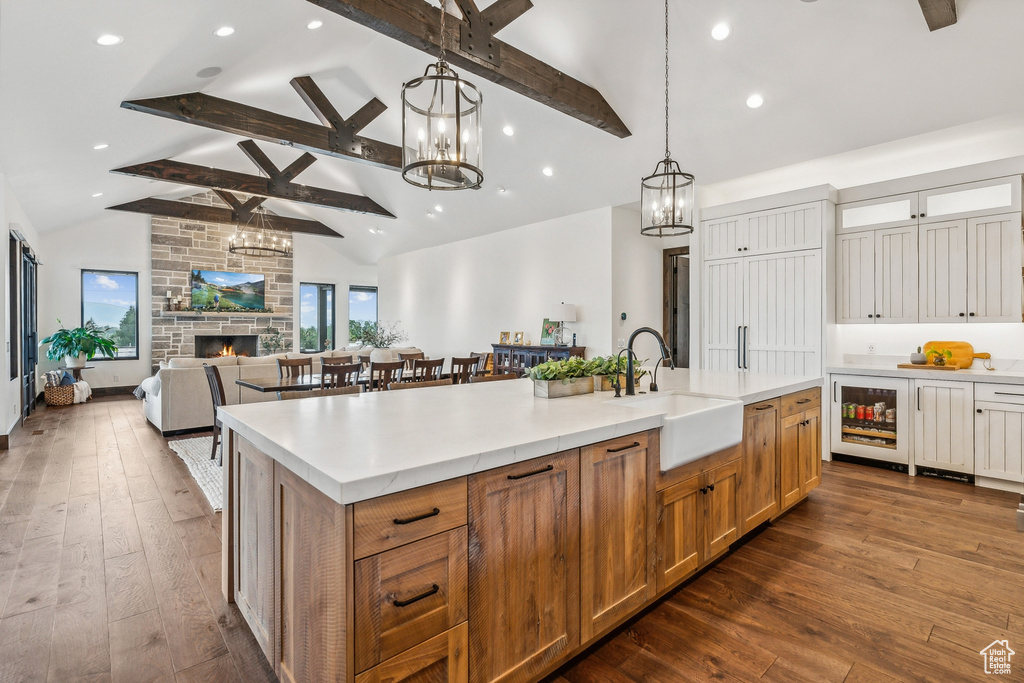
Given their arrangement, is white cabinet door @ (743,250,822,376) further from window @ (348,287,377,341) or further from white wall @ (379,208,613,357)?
window @ (348,287,377,341)

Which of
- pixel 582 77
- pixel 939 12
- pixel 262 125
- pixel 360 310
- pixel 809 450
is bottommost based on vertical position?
pixel 809 450

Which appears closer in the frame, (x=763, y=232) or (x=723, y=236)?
(x=763, y=232)

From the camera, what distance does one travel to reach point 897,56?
3.51m

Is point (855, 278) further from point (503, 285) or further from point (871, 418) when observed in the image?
point (503, 285)

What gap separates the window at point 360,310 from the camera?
12.0 m

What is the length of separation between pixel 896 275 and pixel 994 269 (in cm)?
65

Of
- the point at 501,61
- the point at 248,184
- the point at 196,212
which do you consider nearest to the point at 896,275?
the point at 501,61

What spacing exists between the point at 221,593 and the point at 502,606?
1.61m

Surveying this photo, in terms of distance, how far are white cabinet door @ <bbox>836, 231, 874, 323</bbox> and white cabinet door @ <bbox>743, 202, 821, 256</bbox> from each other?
33 cm

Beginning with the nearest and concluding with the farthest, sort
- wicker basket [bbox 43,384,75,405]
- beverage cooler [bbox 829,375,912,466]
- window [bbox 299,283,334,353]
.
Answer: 1. beverage cooler [bbox 829,375,912,466]
2. wicker basket [bbox 43,384,75,405]
3. window [bbox 299,283,334,353]

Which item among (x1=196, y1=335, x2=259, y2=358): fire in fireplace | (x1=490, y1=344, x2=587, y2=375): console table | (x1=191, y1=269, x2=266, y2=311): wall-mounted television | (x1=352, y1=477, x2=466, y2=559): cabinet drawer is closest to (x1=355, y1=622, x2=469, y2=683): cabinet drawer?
(x1=352, y1=477, x2=466, y2=559): cabinet drawer

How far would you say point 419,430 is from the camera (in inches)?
67.7

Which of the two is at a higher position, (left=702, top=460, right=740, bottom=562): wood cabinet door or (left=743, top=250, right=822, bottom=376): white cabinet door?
(left=743, top=250, right=822, bottom=376): white cabinet door

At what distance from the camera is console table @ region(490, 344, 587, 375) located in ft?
21.8
